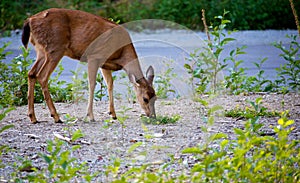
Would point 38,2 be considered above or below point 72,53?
above

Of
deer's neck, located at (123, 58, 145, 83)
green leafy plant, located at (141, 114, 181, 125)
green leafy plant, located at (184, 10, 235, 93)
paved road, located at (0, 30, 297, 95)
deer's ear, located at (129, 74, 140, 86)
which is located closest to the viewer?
green leafy plant, located at (141, 114, 181, 125)

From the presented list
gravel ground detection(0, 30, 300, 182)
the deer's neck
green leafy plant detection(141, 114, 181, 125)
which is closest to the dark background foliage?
gravel ground detection(0, 30, 300, 182)

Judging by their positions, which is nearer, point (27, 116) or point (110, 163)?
point (110, 163)

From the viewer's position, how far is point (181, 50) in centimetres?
903

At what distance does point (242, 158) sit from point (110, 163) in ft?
3.99

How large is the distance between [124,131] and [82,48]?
1.50 meters

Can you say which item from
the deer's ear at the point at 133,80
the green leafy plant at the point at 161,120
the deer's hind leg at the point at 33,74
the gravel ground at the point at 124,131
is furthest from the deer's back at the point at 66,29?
the green leafy plant at the point at 161,120

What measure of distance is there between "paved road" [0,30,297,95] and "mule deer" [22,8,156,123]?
0.48 meters

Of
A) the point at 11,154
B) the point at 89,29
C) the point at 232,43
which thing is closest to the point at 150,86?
the point at 89,29

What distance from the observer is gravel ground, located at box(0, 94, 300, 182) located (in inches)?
234

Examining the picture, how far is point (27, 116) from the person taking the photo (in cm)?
810

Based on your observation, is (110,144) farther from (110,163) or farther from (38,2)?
(38,2)

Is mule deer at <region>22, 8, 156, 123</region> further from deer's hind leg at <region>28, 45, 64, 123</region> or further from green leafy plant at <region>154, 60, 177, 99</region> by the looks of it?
green leafy plant at <region>154, 60, 177, 99</region>

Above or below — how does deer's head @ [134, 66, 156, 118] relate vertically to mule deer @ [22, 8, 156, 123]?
below
